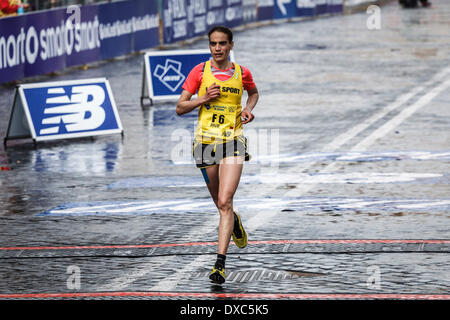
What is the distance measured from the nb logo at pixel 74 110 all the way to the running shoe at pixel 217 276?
8.42 metres

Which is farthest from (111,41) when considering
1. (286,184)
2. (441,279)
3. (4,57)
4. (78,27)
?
(441,279)

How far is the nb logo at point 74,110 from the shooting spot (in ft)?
53.0

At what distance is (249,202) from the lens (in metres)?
11.5

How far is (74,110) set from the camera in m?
16.4

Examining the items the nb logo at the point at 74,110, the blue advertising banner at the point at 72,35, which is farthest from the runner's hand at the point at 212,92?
the blue advertising banner at the point at 72,35

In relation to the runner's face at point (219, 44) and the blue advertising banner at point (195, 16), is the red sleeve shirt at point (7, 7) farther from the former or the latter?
the runner's face at point (219, 44)

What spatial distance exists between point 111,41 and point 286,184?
17814mm

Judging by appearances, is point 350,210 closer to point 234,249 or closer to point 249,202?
point 249,202

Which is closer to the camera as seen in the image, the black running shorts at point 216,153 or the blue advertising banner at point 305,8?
the black running shorts at point 216,153

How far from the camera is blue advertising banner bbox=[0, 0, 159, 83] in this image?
23.3 m

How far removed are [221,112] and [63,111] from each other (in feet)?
26.9

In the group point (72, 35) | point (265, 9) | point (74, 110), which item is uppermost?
point (74, 110)

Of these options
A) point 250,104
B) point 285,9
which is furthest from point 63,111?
point 285,9

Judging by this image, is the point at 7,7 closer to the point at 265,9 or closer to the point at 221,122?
the point at 221,122
